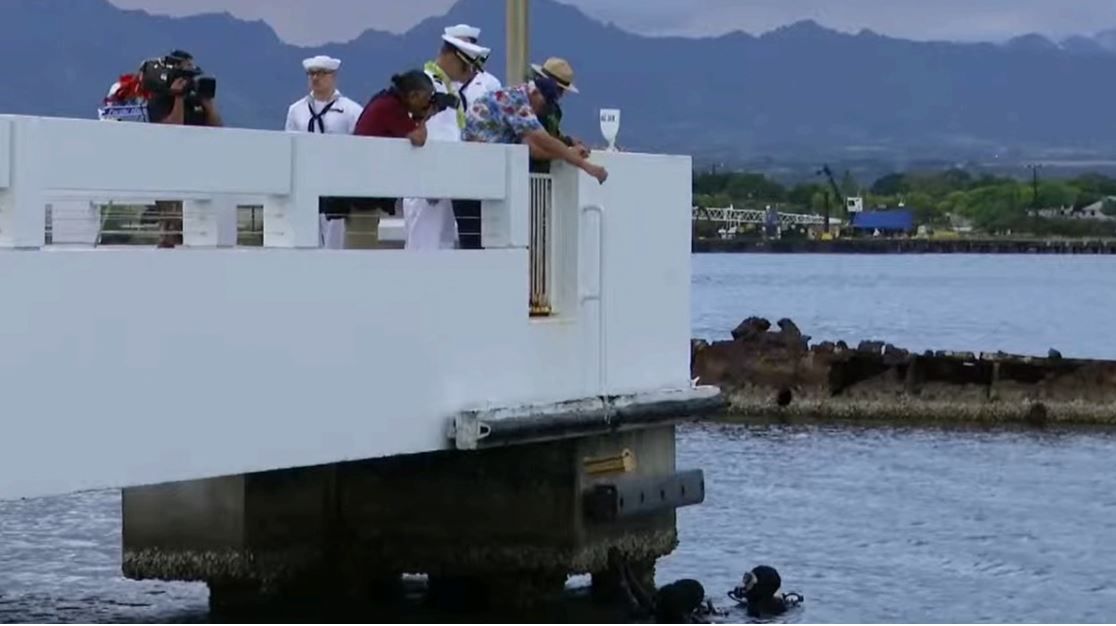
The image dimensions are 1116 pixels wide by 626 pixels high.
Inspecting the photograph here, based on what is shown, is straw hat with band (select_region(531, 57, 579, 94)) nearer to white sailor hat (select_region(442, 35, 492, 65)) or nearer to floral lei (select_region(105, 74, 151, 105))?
white sailor hat (select_region(442, 35, 492, 65))

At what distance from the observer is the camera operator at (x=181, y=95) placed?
14.4 meters

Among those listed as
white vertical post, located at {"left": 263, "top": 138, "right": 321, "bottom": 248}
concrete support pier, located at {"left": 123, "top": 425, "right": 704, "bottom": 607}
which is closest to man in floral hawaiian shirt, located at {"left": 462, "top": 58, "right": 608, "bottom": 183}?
concrete support pier, located at {"left": 123, "top": 425, "right": 704, "bottom": 607}

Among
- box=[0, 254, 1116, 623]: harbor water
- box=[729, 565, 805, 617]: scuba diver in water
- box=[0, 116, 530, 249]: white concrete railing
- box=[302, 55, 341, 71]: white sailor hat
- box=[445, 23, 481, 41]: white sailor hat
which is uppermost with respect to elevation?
box=[445, 23, 481, 41]: white sailor hat

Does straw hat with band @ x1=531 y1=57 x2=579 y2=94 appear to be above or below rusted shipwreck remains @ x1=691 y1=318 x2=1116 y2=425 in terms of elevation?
above


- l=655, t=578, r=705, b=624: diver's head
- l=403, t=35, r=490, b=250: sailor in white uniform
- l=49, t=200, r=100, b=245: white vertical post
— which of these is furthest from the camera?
l=655, t=578, r=705, b=624: diver's head

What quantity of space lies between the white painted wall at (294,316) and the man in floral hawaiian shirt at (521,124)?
0.74 feet

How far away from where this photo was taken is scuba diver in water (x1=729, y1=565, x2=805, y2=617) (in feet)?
69.6

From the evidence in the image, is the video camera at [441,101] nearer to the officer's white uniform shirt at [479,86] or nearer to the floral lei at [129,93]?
the officer's white uniform shirt at [479,86]

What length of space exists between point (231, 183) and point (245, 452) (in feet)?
4.71

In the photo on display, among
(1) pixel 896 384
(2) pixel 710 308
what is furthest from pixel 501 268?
(2) pixel 710 308

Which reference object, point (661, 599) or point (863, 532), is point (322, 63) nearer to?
point (661, 599)

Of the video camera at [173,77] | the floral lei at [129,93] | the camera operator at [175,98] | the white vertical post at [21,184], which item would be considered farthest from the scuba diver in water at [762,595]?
the white vertical post at [21,184]

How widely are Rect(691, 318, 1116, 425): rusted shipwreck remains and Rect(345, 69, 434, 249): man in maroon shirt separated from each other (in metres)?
28.2

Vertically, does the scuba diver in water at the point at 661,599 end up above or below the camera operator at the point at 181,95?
below
